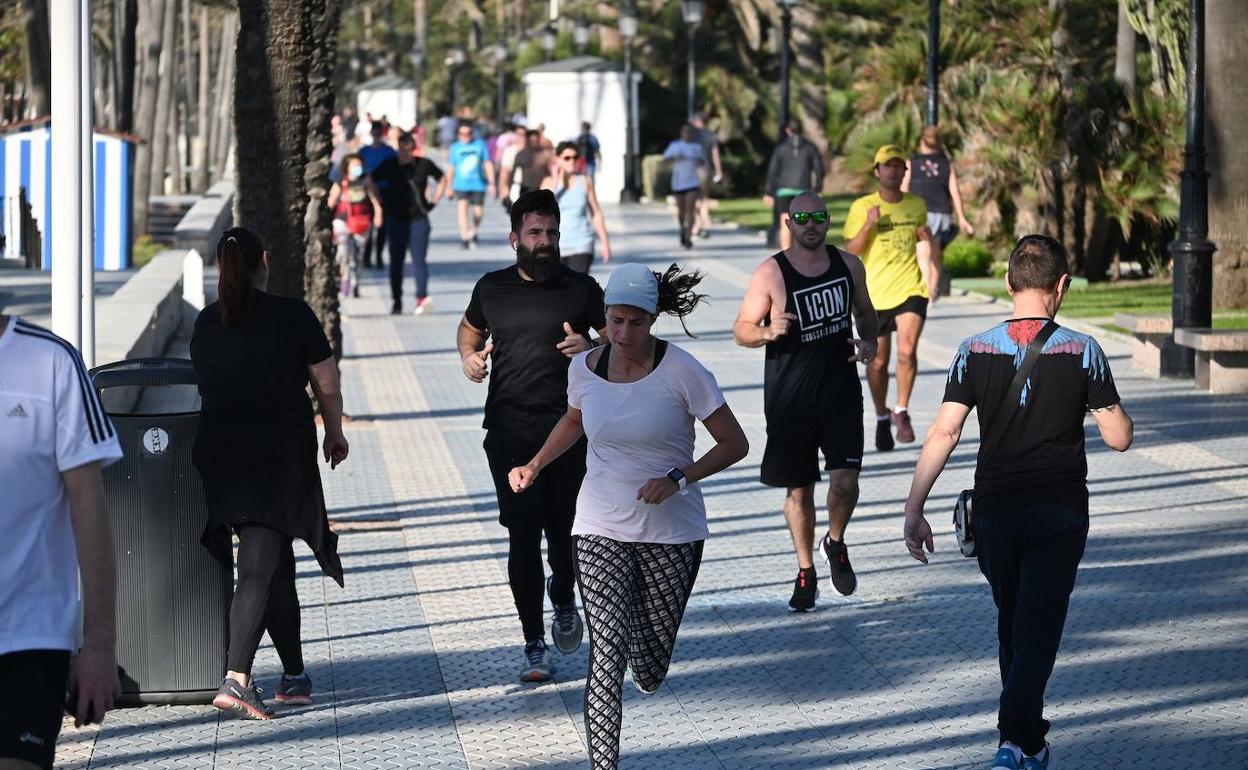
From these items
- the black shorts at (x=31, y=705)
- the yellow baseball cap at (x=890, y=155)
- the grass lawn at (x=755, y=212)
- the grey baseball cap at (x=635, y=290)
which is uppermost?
the yellow baseball cap at (x=890, y=155)

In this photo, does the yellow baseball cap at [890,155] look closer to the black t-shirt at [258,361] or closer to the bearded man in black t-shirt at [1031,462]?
the black t-shirt at [258,361]

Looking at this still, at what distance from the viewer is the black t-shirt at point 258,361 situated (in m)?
6.92

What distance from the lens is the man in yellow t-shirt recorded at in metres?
12.4

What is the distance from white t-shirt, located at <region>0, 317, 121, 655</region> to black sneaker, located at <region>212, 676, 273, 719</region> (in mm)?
2764

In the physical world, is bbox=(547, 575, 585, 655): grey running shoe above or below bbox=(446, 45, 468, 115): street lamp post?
below

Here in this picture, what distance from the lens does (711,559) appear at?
9.87 meters

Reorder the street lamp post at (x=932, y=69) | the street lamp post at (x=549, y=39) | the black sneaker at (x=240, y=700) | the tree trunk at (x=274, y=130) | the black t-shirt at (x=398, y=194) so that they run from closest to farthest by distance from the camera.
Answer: the black sneaker at (x=240, y=700) → the tree trunk at (x=274, y=130) → the black t-shirt at (x=398, y=194) → the street lamp post at (x=932, y=69) → the street lamp post at (x=549, y=39)

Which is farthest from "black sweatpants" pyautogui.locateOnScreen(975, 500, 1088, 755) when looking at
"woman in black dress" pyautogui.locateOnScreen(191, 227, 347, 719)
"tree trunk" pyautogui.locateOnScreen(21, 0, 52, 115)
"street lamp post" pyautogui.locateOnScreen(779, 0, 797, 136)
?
"street lamp post" pyautogui.locateOnScreen(779, 0, 797, 136)

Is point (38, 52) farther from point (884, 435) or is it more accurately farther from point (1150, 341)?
point (884, 435)

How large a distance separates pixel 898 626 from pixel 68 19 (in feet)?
13.3

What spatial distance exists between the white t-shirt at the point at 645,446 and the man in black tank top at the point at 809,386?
2437 mm

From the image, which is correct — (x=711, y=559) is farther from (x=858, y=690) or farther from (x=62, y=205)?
(x=62, y=205)

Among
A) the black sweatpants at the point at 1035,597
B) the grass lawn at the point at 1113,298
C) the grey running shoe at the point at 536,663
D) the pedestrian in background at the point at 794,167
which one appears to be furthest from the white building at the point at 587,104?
the black sweatpants at the point at 1035,597

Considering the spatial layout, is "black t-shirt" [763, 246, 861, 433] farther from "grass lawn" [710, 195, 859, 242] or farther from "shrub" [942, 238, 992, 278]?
"grass lawn" [710, 195, 859, 242]
